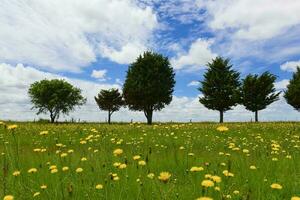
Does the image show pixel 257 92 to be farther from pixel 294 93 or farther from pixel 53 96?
pixel 53 96

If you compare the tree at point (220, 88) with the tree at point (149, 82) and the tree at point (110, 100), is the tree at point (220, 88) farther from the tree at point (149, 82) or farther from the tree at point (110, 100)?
the tree at point (110, 100)

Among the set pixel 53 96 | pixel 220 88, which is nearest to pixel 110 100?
pixel 53 96

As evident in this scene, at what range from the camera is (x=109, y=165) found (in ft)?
25.0

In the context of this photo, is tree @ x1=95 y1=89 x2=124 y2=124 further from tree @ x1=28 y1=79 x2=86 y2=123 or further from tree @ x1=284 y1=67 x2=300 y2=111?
tree @ x1=284 y1=67 x2=300 y2=111

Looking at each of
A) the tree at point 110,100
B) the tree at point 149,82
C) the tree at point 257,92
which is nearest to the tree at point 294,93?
the tree at point 257,92

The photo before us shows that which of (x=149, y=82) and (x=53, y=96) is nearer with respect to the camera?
(x=149, y=82)

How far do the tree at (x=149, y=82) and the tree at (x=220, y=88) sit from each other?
5.47 m

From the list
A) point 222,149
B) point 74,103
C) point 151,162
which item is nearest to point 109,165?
point 151,162

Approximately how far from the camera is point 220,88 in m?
53.5

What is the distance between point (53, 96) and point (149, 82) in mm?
25339

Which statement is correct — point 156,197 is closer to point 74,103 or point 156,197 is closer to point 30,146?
point 30,146

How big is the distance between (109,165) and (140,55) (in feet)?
163

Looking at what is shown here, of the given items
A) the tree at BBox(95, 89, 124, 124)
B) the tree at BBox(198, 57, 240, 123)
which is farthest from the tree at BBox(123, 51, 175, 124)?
the tree at BBox(95, 89, 124, 124)

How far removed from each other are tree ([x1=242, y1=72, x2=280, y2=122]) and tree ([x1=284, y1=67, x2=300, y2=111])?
267 cm
